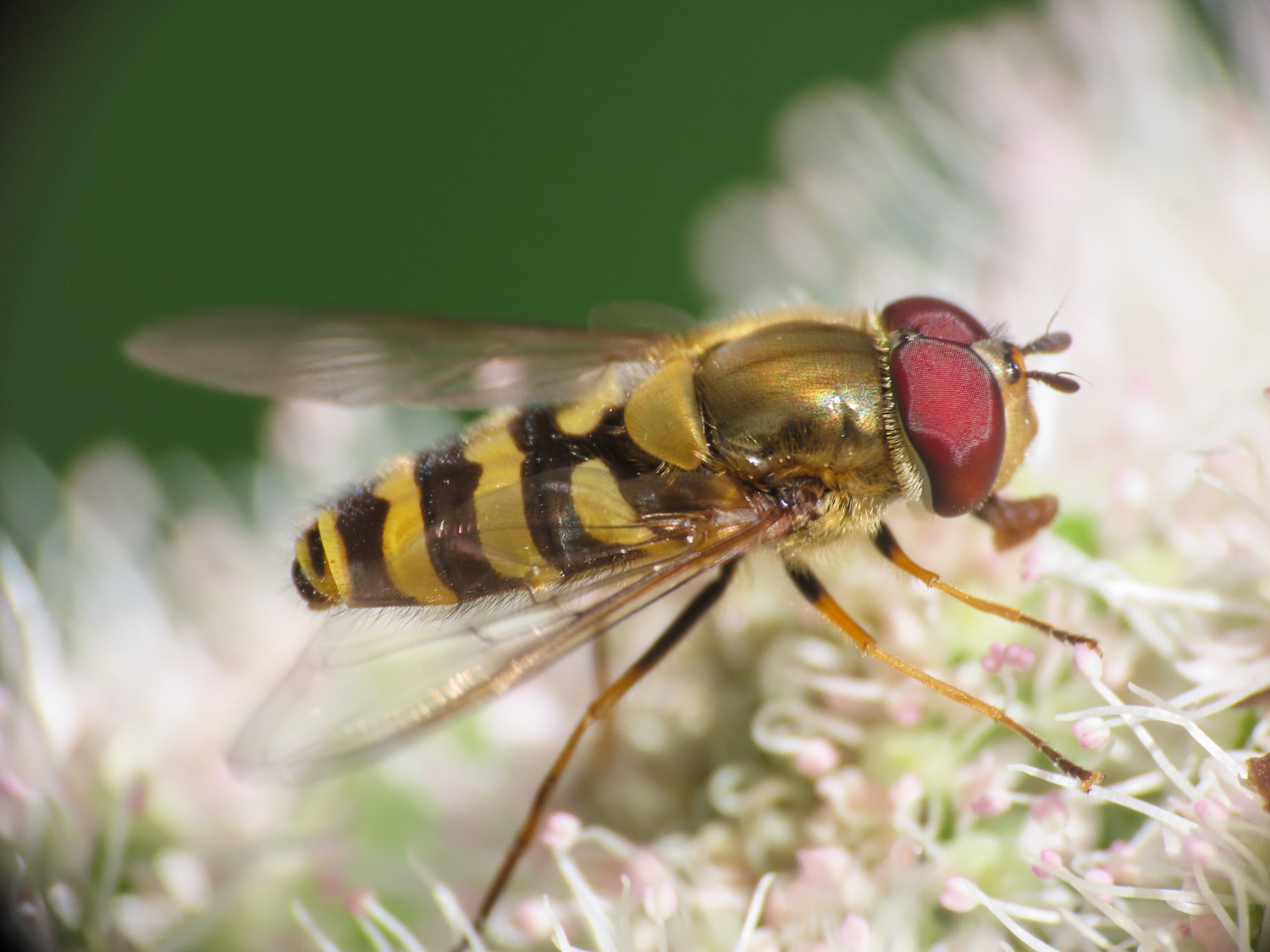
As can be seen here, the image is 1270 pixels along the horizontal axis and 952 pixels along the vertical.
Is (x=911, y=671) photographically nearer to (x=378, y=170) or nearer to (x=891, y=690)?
(x=891, y=690)

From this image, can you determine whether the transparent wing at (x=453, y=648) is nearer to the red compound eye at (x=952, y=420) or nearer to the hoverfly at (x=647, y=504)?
the hoverfly at (x=647, y=504)

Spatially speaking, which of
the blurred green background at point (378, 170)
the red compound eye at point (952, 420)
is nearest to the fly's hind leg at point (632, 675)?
the red compound eye at point (952, 420)

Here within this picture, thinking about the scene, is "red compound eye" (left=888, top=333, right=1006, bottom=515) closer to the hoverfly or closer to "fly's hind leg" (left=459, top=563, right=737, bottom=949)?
the hoverfly

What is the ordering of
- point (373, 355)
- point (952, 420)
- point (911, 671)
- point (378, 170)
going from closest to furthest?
point (952, 420) < point (911, 671) < point (373, 355) < point (378, 170)

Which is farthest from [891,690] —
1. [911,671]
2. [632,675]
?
[632,675]

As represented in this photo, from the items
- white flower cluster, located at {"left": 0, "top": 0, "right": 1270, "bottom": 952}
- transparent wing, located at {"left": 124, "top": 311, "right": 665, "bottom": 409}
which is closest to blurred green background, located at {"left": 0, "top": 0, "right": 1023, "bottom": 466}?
white flower cluster, located at {"left": 0, "top": 0, "right": 1270, "bottom": 952}

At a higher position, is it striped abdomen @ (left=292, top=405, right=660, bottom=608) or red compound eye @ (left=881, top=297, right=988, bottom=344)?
striped abdomen @ (left=292, top=405, right=660, bottom=608)

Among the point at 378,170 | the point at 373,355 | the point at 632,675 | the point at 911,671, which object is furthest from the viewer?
the point at 378,170
